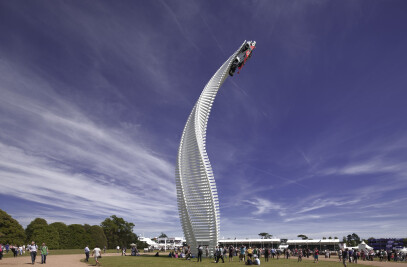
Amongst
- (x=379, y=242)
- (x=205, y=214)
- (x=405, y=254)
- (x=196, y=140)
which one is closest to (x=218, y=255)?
(x=205, y=214)

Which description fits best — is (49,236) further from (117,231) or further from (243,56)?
(243,56)

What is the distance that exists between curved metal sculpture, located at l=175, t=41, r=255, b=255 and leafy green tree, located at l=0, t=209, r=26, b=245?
31.2 meters

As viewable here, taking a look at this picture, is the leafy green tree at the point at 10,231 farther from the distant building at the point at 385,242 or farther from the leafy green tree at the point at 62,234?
the distant building at the point at 385,242

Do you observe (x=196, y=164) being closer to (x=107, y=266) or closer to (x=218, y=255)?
(x=218, y=255)

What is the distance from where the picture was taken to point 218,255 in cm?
1524

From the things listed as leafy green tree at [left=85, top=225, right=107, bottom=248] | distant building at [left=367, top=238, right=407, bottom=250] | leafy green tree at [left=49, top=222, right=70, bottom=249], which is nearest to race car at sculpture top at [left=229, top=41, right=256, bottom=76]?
leafy green tree at [left=49, top=222, right=70, bottom=249]

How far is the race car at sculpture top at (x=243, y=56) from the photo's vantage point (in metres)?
24.9

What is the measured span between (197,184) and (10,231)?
34262mm

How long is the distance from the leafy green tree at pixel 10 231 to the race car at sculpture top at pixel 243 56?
37295 mm

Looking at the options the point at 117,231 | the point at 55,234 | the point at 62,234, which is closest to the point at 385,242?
the point at 117,231

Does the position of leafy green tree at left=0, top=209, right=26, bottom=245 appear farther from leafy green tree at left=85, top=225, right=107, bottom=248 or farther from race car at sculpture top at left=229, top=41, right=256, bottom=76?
race car at sculpture top at left=229, top=41, right=256, bottom=76

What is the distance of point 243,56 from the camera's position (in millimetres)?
25719

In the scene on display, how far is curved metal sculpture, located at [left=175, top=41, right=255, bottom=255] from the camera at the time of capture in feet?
65.4

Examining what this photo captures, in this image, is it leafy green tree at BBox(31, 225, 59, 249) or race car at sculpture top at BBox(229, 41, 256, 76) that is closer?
race car at sculpture top at BBox(229, 41, 256, 76)
